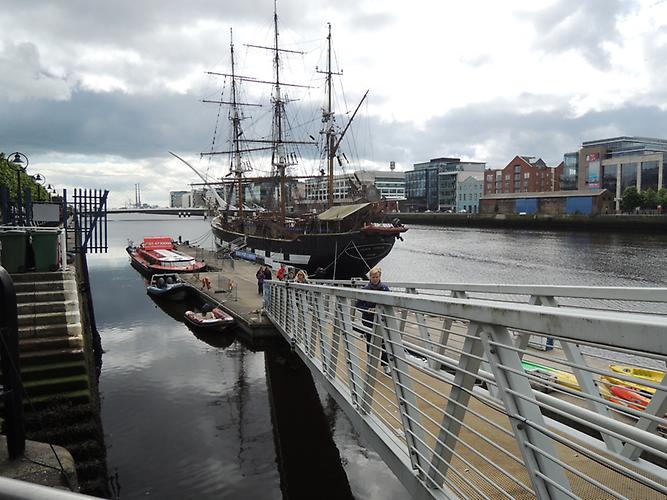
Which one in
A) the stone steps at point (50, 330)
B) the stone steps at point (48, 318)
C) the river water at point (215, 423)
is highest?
the stone steps at point (48, 318)

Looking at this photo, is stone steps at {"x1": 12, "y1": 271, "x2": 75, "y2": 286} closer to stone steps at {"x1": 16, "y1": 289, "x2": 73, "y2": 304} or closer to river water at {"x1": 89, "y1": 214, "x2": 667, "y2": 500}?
stone steps at {"x1": 16, "y1": 289, "x2": 73, "y2": 304}

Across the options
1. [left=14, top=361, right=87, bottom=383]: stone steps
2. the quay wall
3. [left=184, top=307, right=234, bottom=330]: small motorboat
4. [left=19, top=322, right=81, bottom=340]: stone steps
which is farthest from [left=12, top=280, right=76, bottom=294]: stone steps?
the quay wall

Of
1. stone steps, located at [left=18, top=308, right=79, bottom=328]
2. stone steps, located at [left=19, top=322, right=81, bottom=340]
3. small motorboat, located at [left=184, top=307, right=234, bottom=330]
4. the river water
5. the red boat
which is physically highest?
stone steps, located at [left=18, top=308, right=79, bottom=328]

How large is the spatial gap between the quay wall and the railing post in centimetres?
8959

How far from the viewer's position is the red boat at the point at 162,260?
3631 centimetres

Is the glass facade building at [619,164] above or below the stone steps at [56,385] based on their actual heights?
above

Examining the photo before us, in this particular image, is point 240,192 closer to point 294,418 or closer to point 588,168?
point 294,418

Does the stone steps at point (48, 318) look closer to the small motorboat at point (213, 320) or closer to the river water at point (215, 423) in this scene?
the river water at point (215, 423)

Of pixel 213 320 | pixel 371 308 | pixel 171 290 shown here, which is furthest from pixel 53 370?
pixel 171 290

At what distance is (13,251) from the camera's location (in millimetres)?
11500

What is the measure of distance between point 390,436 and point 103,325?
21045 mm

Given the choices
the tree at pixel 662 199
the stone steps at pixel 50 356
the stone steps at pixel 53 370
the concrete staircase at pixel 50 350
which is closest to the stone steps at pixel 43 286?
the concrete staircase at pixel 50 350

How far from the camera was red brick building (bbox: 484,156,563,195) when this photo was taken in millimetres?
126062

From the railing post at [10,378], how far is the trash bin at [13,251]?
22.1 ft
